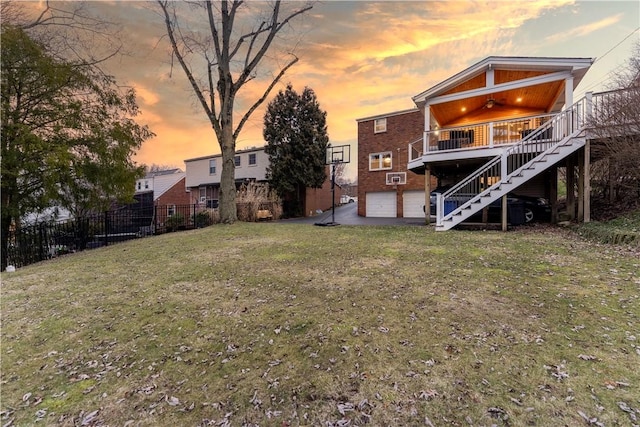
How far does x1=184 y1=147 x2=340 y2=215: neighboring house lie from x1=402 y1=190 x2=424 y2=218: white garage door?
747 cm

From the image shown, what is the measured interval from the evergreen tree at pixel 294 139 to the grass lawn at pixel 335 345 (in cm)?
1547

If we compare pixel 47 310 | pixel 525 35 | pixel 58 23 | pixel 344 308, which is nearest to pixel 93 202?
pixel 58 23

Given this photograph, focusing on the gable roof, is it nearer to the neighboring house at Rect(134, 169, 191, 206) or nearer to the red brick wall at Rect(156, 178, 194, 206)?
the red brick wall at Rect(156, 178, 194, 206)

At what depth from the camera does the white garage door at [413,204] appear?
1891 cm

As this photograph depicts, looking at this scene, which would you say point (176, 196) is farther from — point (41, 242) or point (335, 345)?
point (335, 345)

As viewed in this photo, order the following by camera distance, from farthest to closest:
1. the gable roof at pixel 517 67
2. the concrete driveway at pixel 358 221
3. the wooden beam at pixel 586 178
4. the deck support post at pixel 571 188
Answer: the concrete driveway at pixel 358 221, the deck support post at pixel 571 188, the gable roof at pixel 517 67, the wooden beam at pixel 586 178

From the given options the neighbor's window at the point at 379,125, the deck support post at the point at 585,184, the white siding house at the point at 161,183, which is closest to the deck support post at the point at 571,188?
the deck support post at the point at 585,184

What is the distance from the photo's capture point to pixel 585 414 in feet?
6.82

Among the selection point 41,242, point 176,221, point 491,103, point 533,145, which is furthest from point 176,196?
point 533,145

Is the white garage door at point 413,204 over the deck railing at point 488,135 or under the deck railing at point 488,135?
under

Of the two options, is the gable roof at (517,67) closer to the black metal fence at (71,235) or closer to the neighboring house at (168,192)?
the black metal fence at (71,235)

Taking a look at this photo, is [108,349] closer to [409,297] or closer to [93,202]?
[409,297]

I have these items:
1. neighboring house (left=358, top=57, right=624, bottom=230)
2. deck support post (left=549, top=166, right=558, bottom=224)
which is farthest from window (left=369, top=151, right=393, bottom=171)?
deck support post (left=549, top=166, right=558, bottom=224)

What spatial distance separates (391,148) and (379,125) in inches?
73.8
